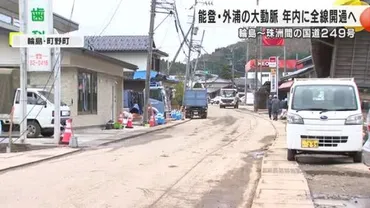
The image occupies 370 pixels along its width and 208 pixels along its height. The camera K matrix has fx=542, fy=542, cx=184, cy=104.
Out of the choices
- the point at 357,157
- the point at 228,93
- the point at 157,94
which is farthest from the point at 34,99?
the point at 228,93

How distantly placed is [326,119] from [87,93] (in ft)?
56.4

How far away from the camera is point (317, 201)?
28.5 ft

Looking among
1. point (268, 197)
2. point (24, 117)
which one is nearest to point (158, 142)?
point (24, 117)

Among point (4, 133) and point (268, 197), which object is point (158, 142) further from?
point (268, 197)

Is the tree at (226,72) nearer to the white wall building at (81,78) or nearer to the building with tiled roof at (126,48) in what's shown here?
the building with tiled roof at (126,48)

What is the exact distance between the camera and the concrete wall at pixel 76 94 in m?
25.8

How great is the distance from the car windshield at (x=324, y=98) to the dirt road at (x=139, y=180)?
6.73ft

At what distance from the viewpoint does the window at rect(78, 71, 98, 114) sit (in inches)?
1057

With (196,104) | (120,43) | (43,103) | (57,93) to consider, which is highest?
(120,43)

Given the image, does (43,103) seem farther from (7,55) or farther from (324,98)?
(324,98)

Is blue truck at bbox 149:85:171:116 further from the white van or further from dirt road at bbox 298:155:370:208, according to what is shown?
the white van

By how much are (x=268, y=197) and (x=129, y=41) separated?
47620 mm

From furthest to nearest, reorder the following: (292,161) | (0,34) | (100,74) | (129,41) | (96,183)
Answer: (129,41)
(100,74)
(0,34)
(292,161)
(96,183)

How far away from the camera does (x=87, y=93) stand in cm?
2803
